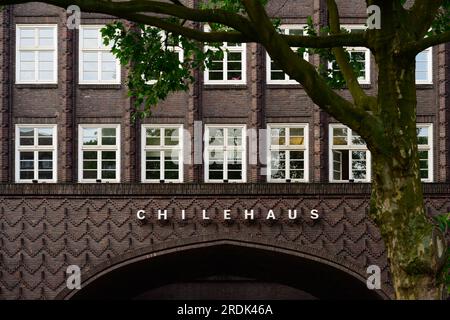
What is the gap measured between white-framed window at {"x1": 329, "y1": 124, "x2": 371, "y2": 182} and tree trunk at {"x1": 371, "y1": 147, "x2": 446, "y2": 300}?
1236 centimetres

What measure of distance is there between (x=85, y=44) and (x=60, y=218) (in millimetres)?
4521

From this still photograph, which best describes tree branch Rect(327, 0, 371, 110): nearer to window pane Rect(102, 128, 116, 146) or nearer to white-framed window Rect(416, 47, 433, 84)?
white-framed window Rect(416, 47, 433, 84)

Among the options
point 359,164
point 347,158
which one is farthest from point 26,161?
point 359,164

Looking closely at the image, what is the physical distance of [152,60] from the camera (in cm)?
1605

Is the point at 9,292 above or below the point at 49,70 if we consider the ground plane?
below

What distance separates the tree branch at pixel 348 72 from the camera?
1319cm

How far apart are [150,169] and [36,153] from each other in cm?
292

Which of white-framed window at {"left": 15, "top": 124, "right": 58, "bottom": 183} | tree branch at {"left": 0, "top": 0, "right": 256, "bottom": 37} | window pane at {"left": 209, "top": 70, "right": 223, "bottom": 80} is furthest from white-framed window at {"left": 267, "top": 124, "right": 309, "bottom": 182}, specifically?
tree branch at {"left": 0, "top": 0, "right": 256, "bottom": 37}

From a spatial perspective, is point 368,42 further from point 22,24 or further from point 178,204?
point 22,24

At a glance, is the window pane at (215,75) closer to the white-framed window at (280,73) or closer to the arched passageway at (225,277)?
the white-framed window at (280,73)

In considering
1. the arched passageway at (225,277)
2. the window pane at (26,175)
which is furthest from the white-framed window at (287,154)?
the window pane at (26,175)

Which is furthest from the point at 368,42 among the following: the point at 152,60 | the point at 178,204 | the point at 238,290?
the point at 238,290

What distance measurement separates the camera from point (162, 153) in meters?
24.5

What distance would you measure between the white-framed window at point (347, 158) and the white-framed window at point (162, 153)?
3.86 metres
